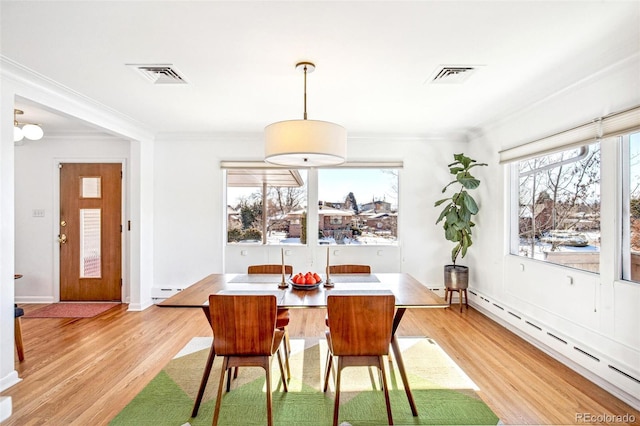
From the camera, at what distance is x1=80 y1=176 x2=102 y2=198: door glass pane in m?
4.68

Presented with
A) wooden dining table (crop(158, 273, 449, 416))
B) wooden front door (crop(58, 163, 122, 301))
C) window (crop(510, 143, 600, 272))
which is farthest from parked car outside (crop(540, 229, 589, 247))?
wooden front door (crop(58, 163, 122, 301))

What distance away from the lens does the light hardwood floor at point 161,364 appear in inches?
86.0

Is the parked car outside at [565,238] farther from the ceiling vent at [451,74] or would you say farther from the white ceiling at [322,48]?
the ceiling vent at [451,74]

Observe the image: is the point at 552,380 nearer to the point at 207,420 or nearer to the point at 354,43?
the point at 207,420

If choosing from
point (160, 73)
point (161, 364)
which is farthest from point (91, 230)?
point (160, 73)

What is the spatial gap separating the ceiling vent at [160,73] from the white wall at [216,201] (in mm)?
1898

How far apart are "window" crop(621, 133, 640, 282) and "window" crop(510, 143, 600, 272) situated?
0.22 m

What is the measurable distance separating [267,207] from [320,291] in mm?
2595

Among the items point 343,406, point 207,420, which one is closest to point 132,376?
point 207,420

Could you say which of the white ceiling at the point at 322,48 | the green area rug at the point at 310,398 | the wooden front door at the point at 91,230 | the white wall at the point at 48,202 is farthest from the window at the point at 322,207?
the green area rug at the point at 310,398

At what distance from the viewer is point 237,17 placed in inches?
75.3

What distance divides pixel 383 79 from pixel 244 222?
2998mm

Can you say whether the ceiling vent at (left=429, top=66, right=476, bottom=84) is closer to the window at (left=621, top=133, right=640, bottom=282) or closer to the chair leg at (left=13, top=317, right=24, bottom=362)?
the window at (left=621, top=133, right=640, bottom=282)

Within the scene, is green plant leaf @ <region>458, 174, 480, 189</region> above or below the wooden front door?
above
